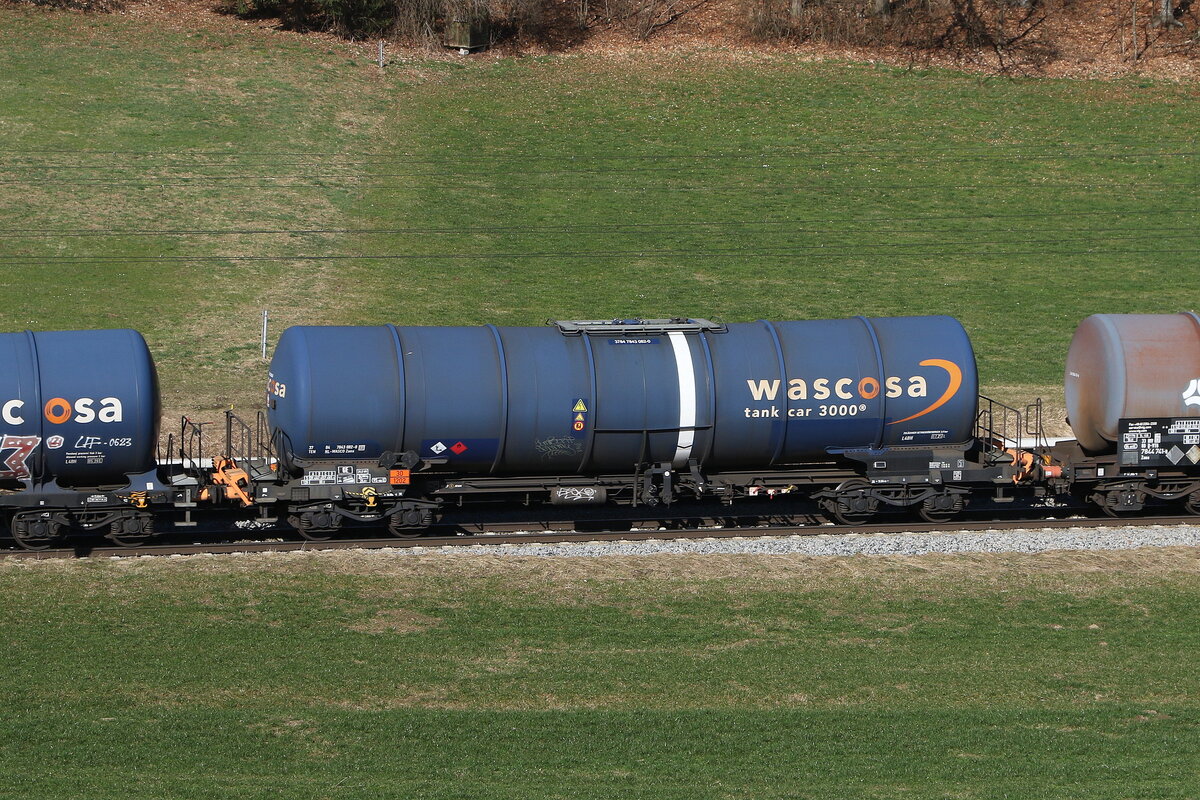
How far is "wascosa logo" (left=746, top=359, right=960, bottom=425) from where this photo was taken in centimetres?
2366

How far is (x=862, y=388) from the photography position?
78.3 feet

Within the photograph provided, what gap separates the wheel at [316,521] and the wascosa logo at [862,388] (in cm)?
733

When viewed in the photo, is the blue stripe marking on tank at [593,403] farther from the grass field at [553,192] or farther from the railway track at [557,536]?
the grass field at [553,192]

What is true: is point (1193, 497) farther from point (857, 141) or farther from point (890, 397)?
point (857, 141)

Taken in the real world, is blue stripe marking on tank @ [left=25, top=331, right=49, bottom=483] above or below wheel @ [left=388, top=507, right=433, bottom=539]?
above

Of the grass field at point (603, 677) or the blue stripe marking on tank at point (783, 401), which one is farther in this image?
the blue stripe marking on tank at point (783, 401)

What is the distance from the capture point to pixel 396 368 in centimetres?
2280

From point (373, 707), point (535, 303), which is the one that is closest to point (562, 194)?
point (535, 303)

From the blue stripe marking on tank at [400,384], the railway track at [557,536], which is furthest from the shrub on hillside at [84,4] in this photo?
the blue stripe marking on tank at [400,384]

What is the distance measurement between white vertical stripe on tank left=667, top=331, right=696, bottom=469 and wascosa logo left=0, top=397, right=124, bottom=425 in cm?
903

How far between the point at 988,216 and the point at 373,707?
34.7 metres

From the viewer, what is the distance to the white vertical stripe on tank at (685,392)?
23453 mm

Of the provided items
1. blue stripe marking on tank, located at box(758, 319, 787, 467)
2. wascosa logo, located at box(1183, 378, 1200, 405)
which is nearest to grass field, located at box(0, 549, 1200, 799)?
blue stripe marking on tank, located at box(758, 319, 787, 467)

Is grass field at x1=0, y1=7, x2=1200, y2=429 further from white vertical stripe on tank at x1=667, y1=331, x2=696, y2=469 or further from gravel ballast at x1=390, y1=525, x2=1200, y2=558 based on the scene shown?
white vertical stripe on tank at x1=667, y1=331, x2=696, y2=469
